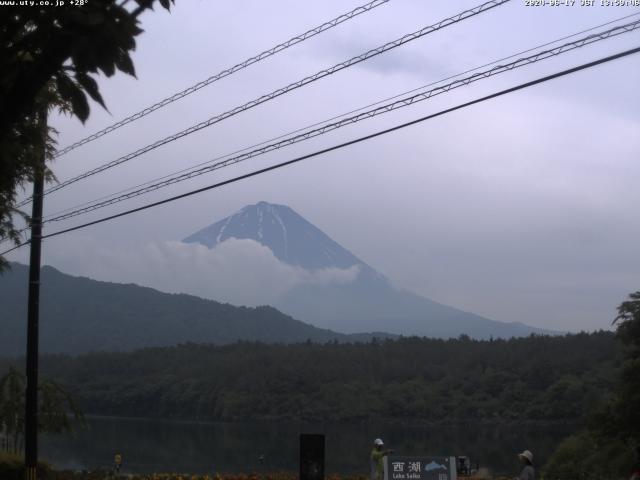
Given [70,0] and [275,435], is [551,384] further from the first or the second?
[70,0]

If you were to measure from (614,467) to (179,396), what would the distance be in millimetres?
64457

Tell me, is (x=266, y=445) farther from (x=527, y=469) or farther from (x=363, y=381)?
(x=527, y=469)

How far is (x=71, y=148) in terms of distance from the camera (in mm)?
20844

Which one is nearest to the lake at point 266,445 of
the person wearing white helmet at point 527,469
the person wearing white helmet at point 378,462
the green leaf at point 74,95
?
the person wearing white helmet at point 378,462

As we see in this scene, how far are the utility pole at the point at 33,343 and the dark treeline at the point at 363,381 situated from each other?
4728 cm

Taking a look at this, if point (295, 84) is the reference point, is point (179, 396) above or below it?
below

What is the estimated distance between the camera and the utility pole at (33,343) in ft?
60.3

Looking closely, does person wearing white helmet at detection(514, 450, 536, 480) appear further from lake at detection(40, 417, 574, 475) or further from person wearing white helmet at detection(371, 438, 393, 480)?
lake at detection(40, 417, 574, 475)

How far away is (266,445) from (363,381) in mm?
33262

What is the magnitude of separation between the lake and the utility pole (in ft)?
47.3

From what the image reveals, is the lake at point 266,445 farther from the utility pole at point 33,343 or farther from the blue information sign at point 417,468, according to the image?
the blue information sign at point 417,468

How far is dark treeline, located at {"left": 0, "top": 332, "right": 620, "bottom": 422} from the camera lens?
222 ft

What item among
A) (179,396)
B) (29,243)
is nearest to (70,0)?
(29,243)

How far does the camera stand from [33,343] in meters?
18.9
